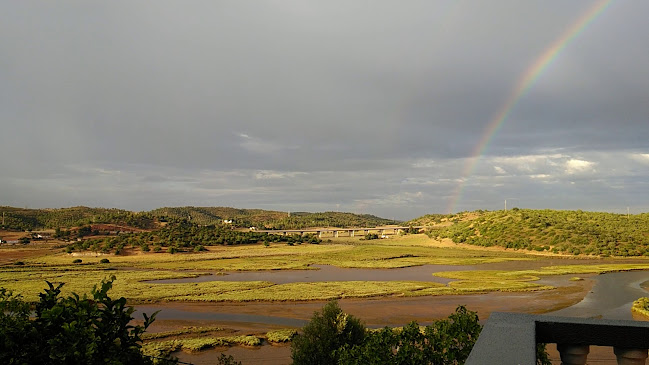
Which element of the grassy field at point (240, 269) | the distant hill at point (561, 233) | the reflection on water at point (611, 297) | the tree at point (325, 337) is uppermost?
the distant hill at point (561, 233)

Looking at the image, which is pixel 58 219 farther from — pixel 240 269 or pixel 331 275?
pixel 331 275

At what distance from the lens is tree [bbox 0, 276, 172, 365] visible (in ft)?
17.7

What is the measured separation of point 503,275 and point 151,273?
52431mm

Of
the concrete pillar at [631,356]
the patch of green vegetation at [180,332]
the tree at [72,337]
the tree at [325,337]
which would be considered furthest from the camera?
the patch of green vegetation at [180,332]

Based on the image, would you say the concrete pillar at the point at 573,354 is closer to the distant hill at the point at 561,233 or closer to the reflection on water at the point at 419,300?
the reflection on water at the point at 419,300

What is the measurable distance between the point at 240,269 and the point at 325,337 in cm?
5626

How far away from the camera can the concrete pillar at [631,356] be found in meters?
4.59

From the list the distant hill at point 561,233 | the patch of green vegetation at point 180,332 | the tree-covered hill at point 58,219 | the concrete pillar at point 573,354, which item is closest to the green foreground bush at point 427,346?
the concrete pillar at point 573,354

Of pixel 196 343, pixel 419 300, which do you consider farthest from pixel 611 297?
pixel 196 343

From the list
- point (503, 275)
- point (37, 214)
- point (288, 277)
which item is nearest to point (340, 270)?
point (288, 277)

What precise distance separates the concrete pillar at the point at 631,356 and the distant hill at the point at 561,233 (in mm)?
110468

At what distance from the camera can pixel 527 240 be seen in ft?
377

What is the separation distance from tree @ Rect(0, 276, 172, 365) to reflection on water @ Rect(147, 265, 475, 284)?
54799mm

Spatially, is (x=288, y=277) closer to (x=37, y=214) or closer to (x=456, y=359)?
(x=456, y=359)
